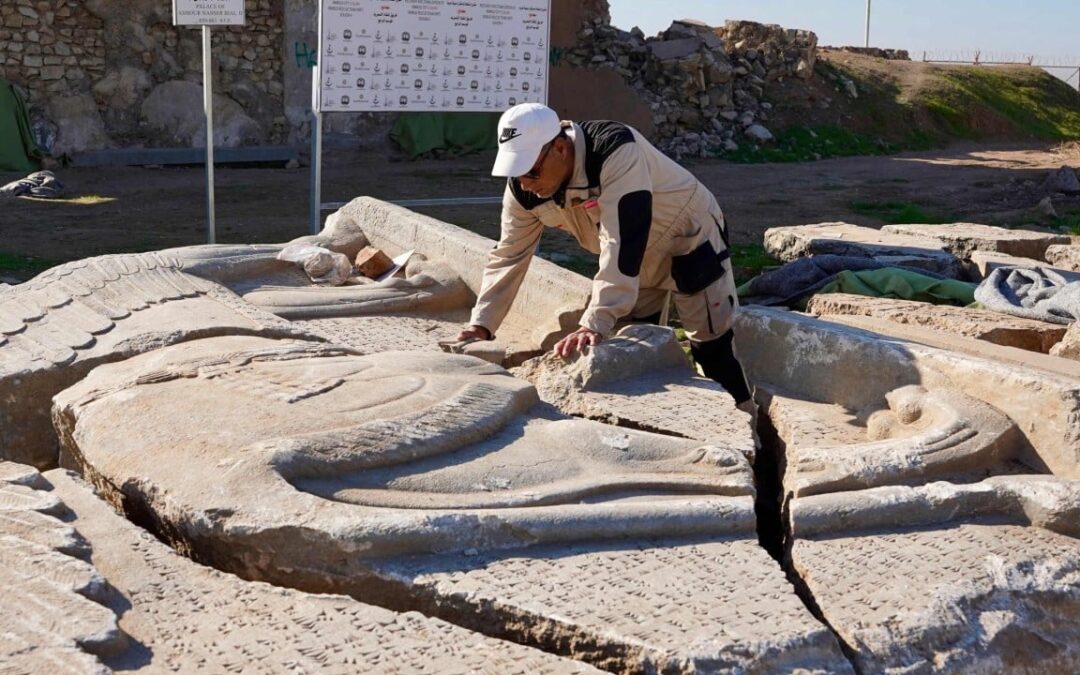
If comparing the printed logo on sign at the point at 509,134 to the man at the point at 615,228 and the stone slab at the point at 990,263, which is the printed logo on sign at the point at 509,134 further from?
the stone slab at the point at 990,263

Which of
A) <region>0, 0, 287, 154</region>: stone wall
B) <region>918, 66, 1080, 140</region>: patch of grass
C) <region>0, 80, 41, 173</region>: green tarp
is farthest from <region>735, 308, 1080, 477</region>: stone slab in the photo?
<region>918, 66, 1080, 140</region>: patch of grass

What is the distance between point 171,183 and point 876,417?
9.55m

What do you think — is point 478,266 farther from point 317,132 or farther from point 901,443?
point 317,132

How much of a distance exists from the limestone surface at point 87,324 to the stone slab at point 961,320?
7.73 feet

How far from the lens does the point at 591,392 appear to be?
141 inches

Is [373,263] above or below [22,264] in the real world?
above

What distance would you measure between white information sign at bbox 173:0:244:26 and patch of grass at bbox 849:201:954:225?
19.0 ft

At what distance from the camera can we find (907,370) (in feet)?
12.0

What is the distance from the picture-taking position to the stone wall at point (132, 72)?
12.0 meters

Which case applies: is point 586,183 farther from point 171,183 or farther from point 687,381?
point 171,183

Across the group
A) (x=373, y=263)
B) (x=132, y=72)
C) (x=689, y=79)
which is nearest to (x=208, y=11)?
(x=373, y=263)

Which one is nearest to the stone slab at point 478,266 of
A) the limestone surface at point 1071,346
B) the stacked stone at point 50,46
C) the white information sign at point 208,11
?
the limestone surface at point 1071,346

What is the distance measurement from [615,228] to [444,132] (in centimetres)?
1082

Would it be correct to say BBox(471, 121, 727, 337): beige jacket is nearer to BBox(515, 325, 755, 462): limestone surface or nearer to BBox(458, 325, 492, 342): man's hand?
BBox(458, 325, 492, 342): man's hand
